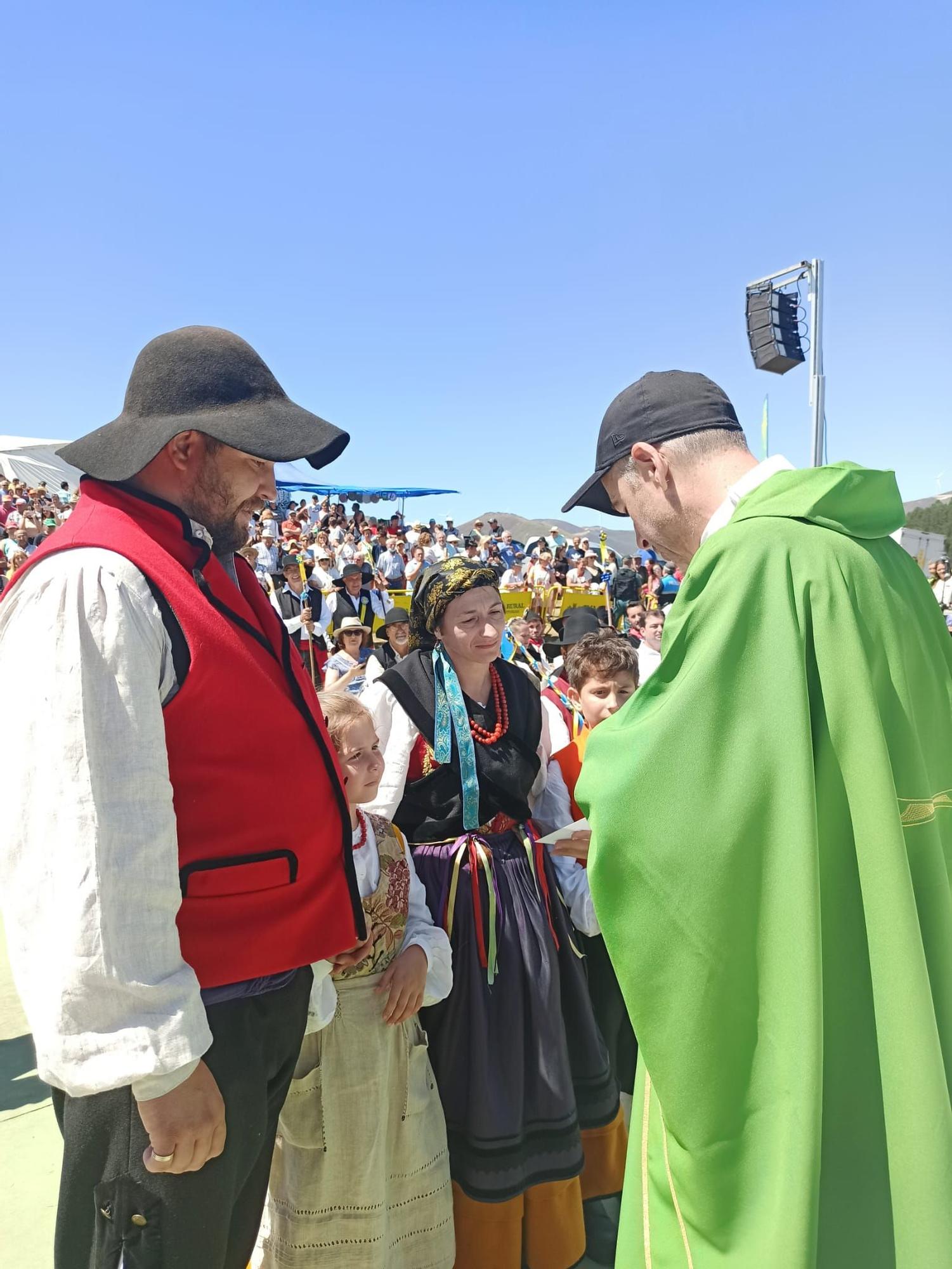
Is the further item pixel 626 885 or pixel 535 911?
pixel 535 911

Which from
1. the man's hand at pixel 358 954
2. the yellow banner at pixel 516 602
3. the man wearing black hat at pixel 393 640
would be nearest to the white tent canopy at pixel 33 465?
the yellow banner at pixel 516 602

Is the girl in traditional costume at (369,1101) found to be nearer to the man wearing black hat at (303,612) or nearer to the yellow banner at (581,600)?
the man wearing black hat at (303,612)

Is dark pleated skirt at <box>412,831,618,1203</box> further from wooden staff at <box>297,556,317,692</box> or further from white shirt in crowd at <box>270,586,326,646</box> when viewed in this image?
white shirt in crowd at <box>270,586,326,646</box>

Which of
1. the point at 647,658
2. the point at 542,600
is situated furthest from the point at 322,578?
the point at 647,658

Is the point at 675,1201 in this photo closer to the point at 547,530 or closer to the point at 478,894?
the point at 478,894

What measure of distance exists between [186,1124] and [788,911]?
0.94 metres

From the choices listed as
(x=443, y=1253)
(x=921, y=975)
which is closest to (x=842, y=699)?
(x=921, y=975)

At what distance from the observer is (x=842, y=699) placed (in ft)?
4.00

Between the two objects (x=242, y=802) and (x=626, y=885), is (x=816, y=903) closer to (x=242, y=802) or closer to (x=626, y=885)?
(x=626, y=885)

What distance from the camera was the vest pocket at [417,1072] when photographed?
2.12 m

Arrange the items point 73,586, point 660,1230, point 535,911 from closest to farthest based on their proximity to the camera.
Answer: point 73,586 → point 660,1230 → point 535,911

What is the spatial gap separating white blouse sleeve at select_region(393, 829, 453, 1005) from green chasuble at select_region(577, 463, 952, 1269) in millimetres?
879

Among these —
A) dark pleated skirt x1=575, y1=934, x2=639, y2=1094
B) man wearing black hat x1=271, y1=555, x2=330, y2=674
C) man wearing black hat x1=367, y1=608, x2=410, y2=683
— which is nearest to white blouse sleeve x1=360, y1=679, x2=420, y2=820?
dark pleated skirt x1=575, y1=934, x2=639, y2=1094

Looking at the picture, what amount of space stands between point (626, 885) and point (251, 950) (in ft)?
2.05
